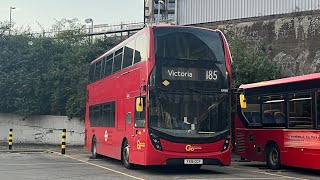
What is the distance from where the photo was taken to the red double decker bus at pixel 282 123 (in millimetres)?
13898

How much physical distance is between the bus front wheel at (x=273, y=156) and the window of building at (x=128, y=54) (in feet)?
18.6

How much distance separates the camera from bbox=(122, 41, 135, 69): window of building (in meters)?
15.2

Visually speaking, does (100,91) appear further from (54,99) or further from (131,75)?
(54,99)

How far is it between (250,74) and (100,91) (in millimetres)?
8591

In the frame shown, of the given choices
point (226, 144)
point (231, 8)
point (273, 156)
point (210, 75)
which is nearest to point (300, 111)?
point (273, 156)

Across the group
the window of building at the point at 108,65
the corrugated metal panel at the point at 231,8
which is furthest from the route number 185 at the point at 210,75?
the corrugated metal panel at the point at 231,8

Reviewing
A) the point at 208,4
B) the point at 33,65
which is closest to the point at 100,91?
the point at 208,4

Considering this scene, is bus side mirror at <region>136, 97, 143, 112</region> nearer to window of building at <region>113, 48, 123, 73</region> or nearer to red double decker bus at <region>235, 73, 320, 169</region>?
red double decker bus at <region>235, 73, 320, 169</region>

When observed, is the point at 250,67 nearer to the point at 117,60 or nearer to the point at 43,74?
the point at 117,60

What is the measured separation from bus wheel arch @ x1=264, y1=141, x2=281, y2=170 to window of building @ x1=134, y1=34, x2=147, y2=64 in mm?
5584

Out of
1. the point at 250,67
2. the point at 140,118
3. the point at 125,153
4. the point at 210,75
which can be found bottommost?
the point at 125,153

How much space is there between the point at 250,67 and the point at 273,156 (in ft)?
29.0

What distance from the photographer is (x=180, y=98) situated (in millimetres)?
13281

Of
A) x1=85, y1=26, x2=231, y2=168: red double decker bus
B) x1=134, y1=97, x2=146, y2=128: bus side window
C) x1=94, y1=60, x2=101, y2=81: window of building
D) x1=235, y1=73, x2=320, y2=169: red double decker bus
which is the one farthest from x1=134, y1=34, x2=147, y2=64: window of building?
x1=94, y1=60, x2=101, y2=81: window of building
